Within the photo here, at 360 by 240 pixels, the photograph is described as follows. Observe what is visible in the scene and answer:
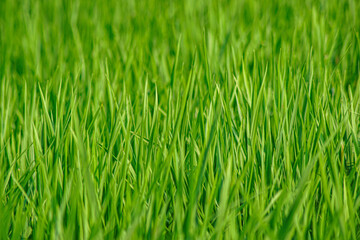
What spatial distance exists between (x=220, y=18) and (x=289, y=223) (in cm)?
124

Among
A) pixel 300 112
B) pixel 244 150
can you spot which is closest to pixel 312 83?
pixel 300 112

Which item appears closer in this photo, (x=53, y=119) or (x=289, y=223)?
(x=289, y=223)

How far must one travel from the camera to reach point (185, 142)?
1.14 meters

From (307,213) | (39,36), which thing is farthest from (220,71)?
(39,36)

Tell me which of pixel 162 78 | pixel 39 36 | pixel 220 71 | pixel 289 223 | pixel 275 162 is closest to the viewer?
pixel 289 223

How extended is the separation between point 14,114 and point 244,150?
0.78m

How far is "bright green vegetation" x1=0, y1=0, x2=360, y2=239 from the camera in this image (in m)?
0.81

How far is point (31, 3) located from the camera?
247 centimetres

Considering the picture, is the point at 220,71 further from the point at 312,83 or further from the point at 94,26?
the point at 94,26

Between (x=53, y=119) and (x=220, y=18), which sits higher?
(x=220, y=18)

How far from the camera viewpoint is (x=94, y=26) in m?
2.08

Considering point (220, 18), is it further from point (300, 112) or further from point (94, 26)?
point (300, 112)

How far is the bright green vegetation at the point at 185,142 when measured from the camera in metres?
0.81

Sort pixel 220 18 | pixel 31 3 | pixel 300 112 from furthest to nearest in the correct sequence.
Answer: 1. pixel 31 3
2. pixel 220 18
3. pixel 300 112
